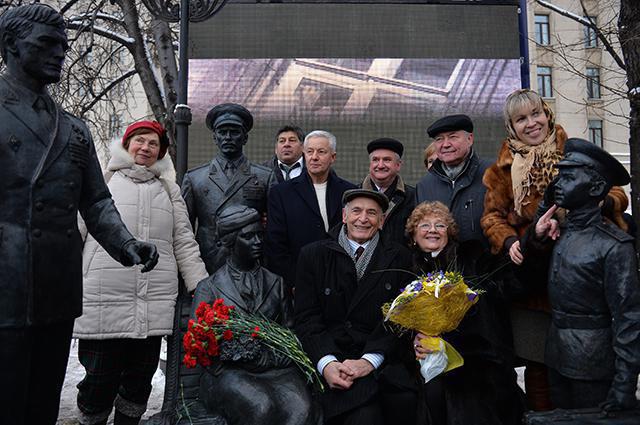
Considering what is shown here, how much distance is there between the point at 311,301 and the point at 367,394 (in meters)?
0.67

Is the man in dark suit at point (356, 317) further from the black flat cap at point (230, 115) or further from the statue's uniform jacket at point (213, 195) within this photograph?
the black flat cap at point (230, 115)

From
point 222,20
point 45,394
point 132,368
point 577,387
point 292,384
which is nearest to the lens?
point 45,394

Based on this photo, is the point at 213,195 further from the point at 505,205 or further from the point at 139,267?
the point at 505,205

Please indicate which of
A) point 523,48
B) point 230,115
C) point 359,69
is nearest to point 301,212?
point 230,115

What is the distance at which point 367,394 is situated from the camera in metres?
3.69

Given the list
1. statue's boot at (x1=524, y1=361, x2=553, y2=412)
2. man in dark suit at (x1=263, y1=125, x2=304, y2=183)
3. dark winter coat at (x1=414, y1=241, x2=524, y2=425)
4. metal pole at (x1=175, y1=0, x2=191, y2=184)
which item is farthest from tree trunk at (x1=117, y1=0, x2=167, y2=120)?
statue's boot at (x1=524, y1=361, x2=553, y2=412)

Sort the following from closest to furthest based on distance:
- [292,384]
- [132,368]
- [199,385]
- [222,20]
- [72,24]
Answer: [292,384], [199,385], [132,368], [222,20], [72,24]

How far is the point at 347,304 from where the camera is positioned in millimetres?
4016

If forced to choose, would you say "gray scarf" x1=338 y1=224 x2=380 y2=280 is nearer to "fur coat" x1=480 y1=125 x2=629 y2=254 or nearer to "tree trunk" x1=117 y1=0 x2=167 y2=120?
"fur coat" x1=480 y1=125 x2=629 y2=254

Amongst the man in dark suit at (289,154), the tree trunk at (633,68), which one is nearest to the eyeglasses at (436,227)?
the man in dark suit at (289,154)

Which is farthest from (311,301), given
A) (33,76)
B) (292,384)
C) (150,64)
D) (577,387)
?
(150,64)

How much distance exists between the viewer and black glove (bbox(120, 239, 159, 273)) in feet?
9.14

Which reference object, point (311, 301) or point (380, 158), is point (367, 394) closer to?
point (311, 301)

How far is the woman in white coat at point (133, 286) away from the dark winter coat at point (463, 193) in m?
1.70
